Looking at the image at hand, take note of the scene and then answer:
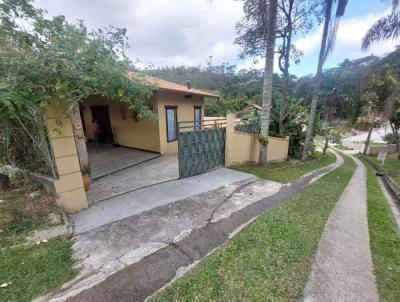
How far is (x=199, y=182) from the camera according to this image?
22.1 ft

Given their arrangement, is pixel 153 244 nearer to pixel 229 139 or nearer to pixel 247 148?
pixel 229 139

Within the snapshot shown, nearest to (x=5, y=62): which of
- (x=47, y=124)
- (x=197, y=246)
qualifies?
(x=47, y=124)

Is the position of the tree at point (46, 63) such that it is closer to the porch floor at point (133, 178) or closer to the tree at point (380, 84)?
the porch floor at point (133, 178)

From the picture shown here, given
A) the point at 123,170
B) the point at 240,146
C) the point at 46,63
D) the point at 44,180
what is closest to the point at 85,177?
the point at 44,180

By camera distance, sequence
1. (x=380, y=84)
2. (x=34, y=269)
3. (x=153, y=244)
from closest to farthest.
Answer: (x=34, y=269), (x=153, y=244), (x=380, y=84)

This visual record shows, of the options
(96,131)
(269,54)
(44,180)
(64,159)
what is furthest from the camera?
(96,131)

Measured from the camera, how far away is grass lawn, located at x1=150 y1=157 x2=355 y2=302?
2.46 metres

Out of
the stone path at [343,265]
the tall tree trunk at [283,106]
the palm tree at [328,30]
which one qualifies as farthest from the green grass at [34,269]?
the palm tree at [328,30]

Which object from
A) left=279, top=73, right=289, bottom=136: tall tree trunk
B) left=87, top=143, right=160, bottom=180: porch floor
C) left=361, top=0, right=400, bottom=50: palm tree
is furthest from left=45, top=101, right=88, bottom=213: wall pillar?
left=361, top=0, right=400, bottom=50: palm tree

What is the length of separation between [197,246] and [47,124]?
149 inches

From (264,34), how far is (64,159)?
27.9 ft

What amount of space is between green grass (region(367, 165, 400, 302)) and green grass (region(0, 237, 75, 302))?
4.43 m

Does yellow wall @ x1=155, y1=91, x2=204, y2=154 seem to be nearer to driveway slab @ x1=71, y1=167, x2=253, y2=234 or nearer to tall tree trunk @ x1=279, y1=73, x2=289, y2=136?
driveway slab @ x1=71, y1=167, x2=253, y2=234

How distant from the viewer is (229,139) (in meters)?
8.54
